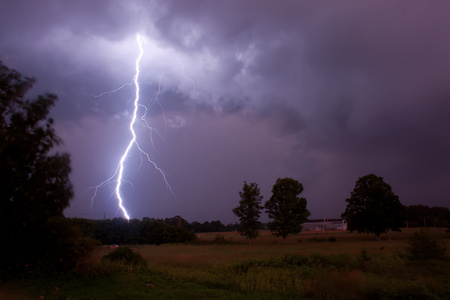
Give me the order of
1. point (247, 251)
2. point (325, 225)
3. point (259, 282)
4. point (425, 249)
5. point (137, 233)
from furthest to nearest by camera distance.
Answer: point (325, 225)
point (137, 233)
point (247, 251)
point (425, 249)
point (259, 282)

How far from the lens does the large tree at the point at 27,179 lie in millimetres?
10295

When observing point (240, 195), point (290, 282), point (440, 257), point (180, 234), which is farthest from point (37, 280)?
point (180, 234)

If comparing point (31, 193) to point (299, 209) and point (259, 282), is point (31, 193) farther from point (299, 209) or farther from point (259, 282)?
point (299, 209)

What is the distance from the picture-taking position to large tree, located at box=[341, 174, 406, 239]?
137 ft

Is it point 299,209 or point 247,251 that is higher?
point 299,209

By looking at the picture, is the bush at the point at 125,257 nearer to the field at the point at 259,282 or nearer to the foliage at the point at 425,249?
the field at the point at 259,282

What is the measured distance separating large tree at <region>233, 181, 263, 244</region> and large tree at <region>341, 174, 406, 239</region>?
13021mm

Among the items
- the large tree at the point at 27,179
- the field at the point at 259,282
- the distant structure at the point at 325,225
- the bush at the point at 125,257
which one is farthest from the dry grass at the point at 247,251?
the distant structure at the point at 325,225

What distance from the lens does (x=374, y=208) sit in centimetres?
4150

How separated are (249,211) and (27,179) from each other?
3385 cm

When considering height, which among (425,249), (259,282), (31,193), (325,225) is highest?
(31,193)

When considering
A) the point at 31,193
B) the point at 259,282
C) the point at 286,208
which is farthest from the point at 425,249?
the point at 286,208

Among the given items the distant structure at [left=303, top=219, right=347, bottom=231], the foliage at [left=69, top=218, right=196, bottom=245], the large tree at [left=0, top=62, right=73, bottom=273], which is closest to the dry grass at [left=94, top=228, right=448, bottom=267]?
the large tree at [left=0, top=62, right=73, bottom=273]

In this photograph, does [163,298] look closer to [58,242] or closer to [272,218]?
[58,242]
